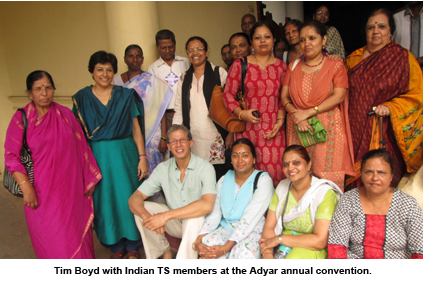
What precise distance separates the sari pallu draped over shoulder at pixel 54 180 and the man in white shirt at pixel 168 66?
103 cm

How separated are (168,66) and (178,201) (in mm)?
1591

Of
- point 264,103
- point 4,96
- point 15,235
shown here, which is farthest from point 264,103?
point 4,96

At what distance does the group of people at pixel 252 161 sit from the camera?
7.76ft

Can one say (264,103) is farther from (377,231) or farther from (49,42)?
(49,42)

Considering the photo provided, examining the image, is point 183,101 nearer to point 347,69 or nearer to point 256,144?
point 256,144

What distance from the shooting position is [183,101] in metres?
3.22

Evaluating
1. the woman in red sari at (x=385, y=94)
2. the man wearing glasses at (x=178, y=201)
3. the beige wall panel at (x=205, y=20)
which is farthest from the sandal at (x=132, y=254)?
the beige wall panel at (x=205, y=20)

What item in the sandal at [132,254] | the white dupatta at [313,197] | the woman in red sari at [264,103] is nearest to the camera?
the white dupatta at [313,197]

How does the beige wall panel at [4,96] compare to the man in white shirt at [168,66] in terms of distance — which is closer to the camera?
the man in white shirt at [168,66]

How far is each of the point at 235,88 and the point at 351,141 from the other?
1.03m

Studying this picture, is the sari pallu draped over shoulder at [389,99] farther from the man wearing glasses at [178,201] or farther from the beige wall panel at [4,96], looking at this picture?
the beige wall panel at [4,96]

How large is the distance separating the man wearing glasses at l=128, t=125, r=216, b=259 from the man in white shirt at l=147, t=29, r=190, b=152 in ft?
2.31

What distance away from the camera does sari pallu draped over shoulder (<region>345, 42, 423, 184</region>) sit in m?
2.55
